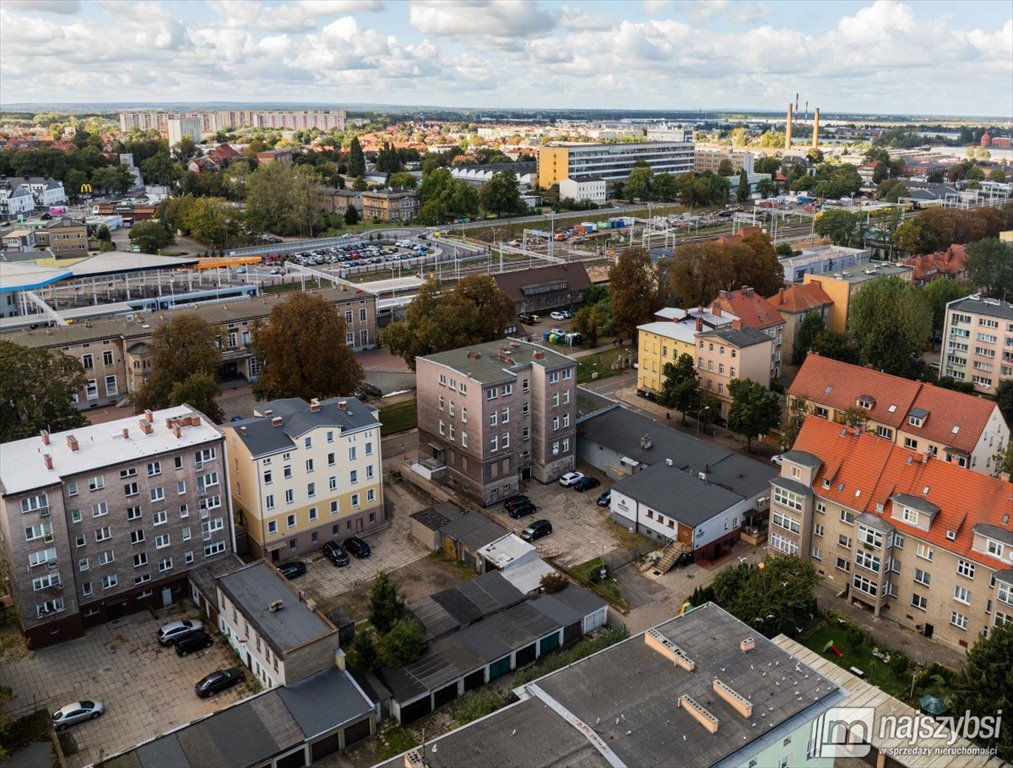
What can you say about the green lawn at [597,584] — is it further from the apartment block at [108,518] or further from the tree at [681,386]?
the tree at [681,386]

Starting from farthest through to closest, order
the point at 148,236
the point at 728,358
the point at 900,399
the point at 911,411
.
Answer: the point at 148,236 → the point at 728,358 → the point at 900,399 → the point at 911,411

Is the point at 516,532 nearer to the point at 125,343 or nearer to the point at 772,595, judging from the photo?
the point at 772,595

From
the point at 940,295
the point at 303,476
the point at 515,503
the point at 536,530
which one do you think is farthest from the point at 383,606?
the point at 940,295

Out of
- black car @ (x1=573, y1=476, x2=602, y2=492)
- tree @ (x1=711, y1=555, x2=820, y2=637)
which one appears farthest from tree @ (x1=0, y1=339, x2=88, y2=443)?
tree @ (x1=711, y1=555, x2=820, y2=637)

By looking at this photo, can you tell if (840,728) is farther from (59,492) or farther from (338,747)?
(59,492)

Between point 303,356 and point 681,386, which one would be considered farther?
point 681,386

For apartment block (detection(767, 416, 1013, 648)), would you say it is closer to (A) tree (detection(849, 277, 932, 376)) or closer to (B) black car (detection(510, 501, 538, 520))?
(B) black car (detection(510, 501, 538, 520))

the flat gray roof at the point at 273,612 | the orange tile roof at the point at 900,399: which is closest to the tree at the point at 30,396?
the flat gray roof at the point at 273,612
